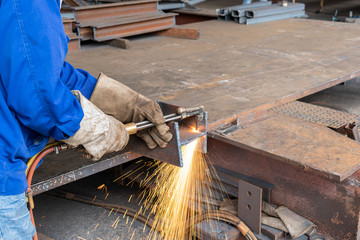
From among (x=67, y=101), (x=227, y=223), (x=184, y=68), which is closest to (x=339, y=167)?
(x=227, y=223)

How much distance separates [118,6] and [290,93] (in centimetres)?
287

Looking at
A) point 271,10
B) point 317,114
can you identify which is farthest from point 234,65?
point 271,10

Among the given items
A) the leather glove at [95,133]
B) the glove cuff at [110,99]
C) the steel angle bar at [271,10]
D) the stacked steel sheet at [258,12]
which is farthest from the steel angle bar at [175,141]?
the steel angle bar at [271,10]

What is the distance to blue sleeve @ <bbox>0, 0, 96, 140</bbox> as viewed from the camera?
1.38 meters

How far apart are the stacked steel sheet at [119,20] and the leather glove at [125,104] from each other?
271cm

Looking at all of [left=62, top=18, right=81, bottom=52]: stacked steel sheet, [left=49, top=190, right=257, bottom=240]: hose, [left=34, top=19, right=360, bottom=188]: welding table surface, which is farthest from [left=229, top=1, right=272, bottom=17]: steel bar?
[left=49, top=190, right=257, bottom=240]: hose

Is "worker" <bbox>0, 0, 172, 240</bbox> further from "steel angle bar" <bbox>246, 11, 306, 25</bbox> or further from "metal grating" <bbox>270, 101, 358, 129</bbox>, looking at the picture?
"steel angle bar" <bbox>246, 11, 306, 25</bbox>

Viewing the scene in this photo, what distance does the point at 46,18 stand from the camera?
143 cm

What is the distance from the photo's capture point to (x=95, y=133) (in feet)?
5.58

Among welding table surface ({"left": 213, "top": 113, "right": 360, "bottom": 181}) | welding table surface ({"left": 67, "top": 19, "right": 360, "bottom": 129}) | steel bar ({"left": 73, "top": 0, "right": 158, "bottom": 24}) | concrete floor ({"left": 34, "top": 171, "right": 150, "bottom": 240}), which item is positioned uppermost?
steel bar ({"left": 73, "top": 0, "right": 158, "bottom": 24})

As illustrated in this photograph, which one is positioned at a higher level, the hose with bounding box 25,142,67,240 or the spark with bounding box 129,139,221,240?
the hose with bounding box 25,142,67,240

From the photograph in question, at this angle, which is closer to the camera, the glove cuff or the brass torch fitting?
the brass torch fitting

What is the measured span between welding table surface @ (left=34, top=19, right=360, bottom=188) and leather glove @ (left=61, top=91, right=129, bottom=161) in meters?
0.75

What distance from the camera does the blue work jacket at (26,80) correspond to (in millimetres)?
1387
